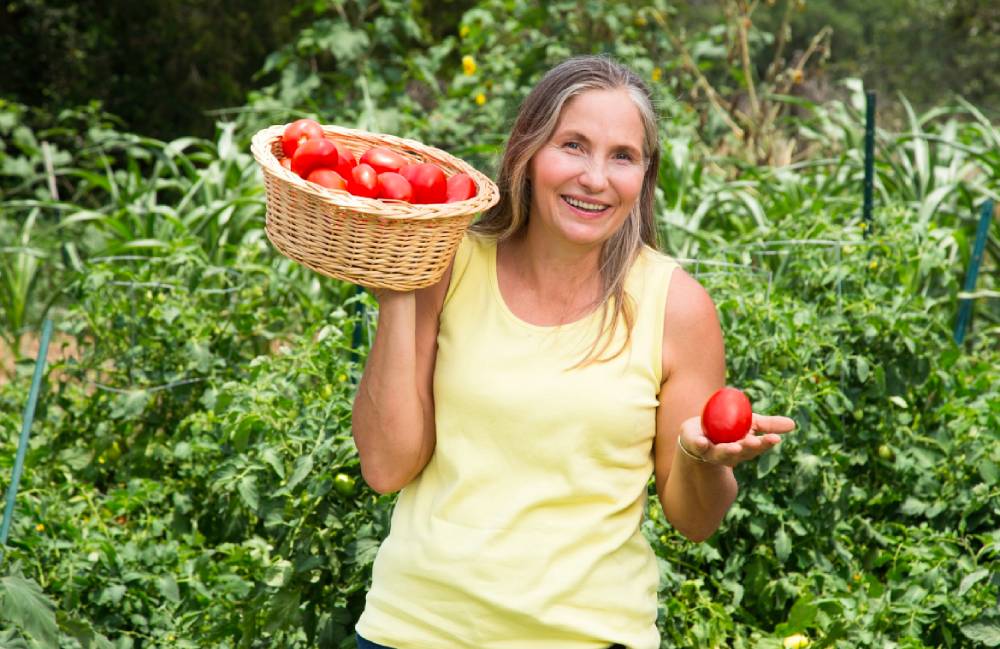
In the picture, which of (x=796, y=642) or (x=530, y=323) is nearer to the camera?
(x=530, y=323)

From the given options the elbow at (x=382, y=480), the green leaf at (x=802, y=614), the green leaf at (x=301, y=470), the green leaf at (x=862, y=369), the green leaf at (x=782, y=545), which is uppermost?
the elbow at (x=382, y=480)

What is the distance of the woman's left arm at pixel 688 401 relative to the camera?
1.77 meters

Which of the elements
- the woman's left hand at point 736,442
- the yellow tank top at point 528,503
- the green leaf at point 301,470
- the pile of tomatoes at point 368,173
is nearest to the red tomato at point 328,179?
the pile of tomatoes at point 368,173

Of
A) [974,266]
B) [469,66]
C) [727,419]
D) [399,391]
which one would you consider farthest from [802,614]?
[469,66]

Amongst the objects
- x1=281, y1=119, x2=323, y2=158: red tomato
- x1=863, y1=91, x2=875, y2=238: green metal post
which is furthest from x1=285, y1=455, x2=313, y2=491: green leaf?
x1=863, y1=91, x2=875, y2=238: green metal post

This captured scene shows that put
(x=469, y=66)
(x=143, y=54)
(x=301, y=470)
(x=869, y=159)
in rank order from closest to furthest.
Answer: (x=301, y=470)
(x=869, y=159)
(x=469, y=66)
(x=143, y=54)

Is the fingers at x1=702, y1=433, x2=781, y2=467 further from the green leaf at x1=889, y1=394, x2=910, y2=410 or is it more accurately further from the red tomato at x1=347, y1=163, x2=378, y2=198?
the green leaf at x1=889, y1=394, x2=910, y2=410

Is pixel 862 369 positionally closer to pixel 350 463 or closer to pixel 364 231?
pixel 350 463

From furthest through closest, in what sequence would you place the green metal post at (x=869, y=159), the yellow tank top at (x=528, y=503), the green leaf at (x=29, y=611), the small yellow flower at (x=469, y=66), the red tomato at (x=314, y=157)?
the small yellow flower at (x=469, y=66)
the green metal post at (x=869, y=159)
the green leaf at (x=29, y=611)
the red tomato at (x=314, y=157)
the yellow tank top at (x=528, y=503)

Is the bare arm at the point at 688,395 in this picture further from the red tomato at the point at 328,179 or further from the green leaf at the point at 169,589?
the green leaf at the point at 169,589

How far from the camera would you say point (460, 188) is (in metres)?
1.79

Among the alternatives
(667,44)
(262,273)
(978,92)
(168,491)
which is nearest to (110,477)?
(168,491)

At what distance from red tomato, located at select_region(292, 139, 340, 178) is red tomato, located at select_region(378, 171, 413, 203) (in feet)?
0.29

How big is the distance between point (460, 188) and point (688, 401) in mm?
423
